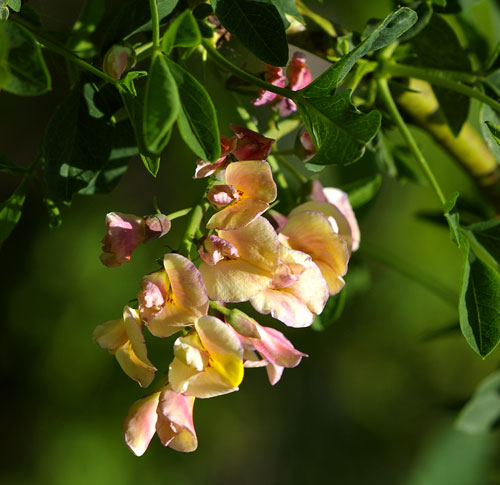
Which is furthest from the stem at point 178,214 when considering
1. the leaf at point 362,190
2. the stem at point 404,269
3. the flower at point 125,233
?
the stem at point 404,269

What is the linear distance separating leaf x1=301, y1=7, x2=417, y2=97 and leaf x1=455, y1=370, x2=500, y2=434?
445mm

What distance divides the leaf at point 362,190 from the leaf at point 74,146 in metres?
0.24

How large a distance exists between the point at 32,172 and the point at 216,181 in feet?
0.50

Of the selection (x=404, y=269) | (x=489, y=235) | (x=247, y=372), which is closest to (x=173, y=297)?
(x=489, y=235)

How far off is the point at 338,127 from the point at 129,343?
0.16 meters

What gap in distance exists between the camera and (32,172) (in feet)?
1.54

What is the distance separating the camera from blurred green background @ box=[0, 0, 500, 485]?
5.39 feet

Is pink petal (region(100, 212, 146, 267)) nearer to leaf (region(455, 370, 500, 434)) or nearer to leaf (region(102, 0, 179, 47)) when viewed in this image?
leaf (region(102, 0, 179, 47))

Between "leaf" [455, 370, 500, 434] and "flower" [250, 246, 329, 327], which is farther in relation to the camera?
"leaf" [455, 370, 500, 434]

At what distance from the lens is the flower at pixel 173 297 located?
1.17 feet

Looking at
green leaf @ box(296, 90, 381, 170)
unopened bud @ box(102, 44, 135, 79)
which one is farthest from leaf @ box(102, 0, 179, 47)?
green leaf @ box(296, 90, 381, 170)

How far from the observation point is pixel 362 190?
1.97 feet

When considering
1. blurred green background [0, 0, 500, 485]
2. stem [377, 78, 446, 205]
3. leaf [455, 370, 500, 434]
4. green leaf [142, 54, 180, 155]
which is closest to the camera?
green leaf [142, 54, 180, 155]

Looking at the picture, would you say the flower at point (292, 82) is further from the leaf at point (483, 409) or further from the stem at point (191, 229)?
the leaf at point (483, 409)
